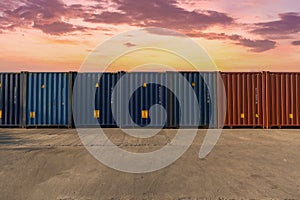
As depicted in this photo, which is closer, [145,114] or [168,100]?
[145,114]

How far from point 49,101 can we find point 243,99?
39.2 ft

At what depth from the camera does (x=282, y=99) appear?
19016 millimetres

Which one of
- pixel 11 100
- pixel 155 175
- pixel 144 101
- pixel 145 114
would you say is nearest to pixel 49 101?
pixel 11 100

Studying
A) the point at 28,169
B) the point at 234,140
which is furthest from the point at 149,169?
the point at 234,140

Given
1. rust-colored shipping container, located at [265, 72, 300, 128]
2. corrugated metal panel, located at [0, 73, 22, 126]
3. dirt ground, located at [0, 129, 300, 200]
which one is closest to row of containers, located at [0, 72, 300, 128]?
rust-colored shipping container, located at [265, 72, 300, 128]

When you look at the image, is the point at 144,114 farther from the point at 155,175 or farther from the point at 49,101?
the point at 155,175

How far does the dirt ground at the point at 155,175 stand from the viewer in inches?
265

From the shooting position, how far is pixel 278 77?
19.1 metres

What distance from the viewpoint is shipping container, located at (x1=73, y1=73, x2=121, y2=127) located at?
Result: 19000mm

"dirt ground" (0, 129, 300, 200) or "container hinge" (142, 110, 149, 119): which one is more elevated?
"container hinge" (142, 110, 149, 119)

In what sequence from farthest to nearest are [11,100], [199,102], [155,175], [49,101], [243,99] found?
[11,100] < [49,101] < [243,99] < [199,102] < [155,175]

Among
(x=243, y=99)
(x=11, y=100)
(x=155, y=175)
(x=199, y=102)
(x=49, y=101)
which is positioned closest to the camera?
(x=155, y=175)

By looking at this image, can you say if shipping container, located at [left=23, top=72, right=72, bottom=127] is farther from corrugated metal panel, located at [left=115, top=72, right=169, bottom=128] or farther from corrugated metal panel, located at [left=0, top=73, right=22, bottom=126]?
corrugated metal panel, located at [left=115, top=72, right=169, bottom=128]

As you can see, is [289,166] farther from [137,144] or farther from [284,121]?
[284,121]
